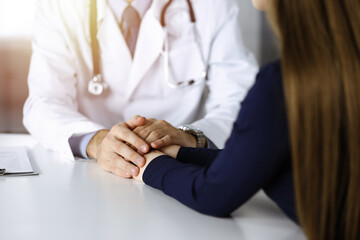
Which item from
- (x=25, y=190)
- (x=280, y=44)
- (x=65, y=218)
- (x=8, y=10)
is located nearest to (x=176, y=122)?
(x=25, y=190)

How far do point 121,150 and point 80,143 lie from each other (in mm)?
205

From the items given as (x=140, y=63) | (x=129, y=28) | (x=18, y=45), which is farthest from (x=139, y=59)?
(x=18, y=45)

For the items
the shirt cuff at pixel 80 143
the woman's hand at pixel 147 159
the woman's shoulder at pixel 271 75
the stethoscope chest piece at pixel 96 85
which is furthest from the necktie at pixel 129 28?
the woman's shoulder at pixel 271 75

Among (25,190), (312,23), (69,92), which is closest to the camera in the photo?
(312,23)

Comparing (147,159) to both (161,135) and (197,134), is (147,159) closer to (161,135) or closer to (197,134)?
(161,135)

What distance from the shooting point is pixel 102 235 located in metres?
0.68

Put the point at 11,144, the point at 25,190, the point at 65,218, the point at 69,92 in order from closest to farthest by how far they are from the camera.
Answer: the point at 65,218 → the point at 25,190 → the point at 11,144 → the point at 69,92

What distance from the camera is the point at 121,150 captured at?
40.3 inches

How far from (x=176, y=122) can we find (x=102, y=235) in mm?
894

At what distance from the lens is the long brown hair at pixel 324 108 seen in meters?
0.57

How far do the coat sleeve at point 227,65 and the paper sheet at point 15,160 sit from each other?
A: 1.79ft

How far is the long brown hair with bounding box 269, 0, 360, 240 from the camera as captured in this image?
0.57m

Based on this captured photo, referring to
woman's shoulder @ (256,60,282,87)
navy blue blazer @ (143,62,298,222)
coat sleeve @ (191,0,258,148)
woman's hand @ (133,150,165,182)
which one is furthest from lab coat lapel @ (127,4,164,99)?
woman's shoulder @ (256,60,282,87)

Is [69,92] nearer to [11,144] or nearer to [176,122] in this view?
[11,144]
